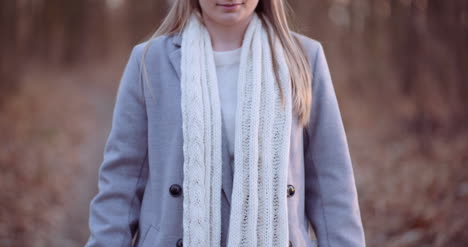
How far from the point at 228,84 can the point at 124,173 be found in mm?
575

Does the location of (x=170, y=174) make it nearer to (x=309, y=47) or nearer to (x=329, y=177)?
(x=329, y=177)

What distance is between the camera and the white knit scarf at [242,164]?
6.91 ft

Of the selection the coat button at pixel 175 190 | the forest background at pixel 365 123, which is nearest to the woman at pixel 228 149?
the coat button at pixel 175 190

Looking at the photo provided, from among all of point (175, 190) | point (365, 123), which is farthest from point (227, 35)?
point (365, 123)

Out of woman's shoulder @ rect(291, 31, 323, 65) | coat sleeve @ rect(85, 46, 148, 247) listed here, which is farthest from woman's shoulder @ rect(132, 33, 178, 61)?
woman's shoulder @ rect(291, 31, 323, 65)

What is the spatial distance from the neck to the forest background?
41 cm

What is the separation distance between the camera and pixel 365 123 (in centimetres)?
721

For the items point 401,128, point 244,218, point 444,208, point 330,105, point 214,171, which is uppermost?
point 330,105

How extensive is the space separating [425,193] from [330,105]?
3582 mm

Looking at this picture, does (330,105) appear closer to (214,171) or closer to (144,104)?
(214,171)

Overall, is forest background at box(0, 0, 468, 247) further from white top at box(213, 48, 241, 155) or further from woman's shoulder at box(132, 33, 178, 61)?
woman's shoulder at box(132, 33, 178, 61)

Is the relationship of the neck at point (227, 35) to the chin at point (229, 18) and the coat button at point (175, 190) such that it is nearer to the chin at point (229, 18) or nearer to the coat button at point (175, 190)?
the chin at point (229, 18)

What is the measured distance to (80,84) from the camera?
1155 cm

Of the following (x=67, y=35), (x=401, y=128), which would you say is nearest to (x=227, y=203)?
(x=401, y=128)
